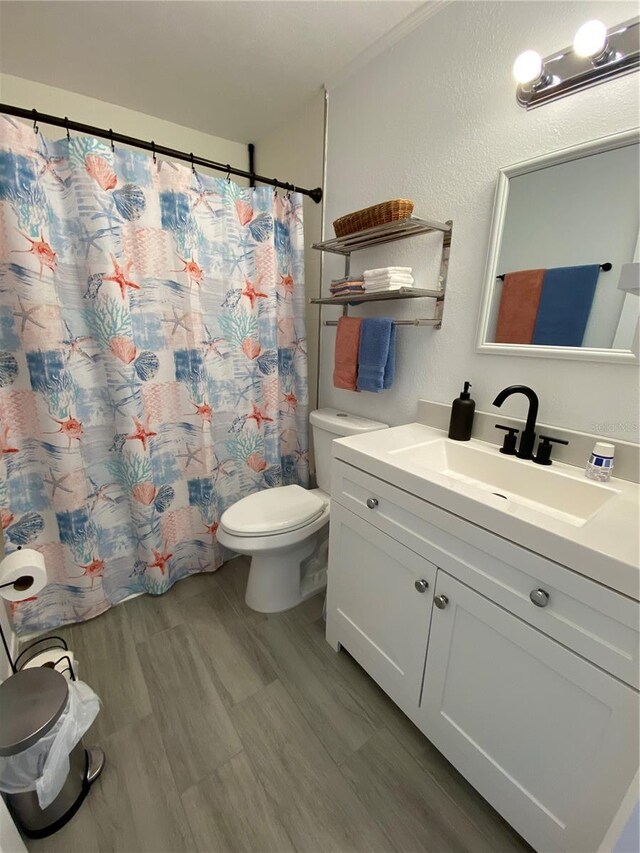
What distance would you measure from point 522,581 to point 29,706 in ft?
3.99

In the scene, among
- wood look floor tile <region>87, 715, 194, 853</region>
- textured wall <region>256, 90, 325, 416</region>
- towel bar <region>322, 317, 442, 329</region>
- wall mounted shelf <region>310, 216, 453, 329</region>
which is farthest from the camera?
textured wall <region>256, 90, 325, 416</region>

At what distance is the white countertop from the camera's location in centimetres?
65

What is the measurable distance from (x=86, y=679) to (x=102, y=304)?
4.59 ft

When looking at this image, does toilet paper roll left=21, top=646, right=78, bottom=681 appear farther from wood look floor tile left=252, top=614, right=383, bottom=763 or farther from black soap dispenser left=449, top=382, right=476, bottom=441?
black soap dispenser left=449, top=382, right=476, bottom=441

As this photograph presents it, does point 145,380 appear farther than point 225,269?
No

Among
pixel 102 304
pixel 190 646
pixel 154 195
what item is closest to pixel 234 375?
pixel 102 304

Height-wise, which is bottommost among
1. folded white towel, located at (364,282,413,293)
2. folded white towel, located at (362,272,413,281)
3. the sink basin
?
the sink basin

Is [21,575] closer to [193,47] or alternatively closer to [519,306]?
[519,306]

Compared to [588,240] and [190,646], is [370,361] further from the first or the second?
[190,646]

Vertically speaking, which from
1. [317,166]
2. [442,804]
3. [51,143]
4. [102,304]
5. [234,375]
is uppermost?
[317,166]

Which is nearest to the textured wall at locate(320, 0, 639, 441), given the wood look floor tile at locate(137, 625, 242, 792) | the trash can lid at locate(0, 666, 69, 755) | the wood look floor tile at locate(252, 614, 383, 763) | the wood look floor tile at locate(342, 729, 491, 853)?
the wood look floor tile at locate(252, 614, 383, 763)

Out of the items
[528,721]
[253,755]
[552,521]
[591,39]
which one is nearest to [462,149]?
[591,39]

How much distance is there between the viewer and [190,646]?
1.48 m

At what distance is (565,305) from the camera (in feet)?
3.51
